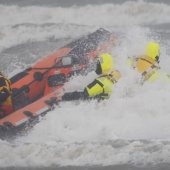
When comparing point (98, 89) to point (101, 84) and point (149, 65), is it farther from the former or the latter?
point (149, 65)

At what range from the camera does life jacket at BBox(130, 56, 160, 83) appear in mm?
7817

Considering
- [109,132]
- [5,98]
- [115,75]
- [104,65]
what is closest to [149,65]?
[115,75]

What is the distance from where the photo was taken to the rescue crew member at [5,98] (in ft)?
25.1

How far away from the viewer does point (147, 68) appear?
25.9 ft

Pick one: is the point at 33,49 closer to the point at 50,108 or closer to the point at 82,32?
the point at 82,32

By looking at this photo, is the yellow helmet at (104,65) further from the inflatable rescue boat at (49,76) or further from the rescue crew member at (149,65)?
the inflatable rescue boat at (49,76)

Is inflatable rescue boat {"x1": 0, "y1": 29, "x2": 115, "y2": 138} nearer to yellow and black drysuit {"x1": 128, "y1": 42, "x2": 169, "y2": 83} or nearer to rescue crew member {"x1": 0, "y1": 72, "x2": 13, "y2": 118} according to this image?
rescue crew member {"x1": 0, "y1": 72, "x2": 13, "y2": 118}

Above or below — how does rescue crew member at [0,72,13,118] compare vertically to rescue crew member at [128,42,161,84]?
below

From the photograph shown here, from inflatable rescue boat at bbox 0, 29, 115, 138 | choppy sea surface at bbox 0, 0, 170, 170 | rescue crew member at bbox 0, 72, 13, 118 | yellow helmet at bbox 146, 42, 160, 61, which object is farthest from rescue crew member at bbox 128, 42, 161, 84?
rescue crew member at bbox 0, 72, 13, 118

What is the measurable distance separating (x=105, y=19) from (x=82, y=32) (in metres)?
1.50

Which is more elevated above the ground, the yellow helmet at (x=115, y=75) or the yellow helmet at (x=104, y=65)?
the yellow helmet at (x=104, y=65)

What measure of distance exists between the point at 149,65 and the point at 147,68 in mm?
66

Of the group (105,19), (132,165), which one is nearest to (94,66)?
(132,165)

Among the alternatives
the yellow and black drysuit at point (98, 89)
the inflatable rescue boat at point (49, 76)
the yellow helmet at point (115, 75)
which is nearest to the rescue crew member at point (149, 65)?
the yellow helmet at point (115, 75)
